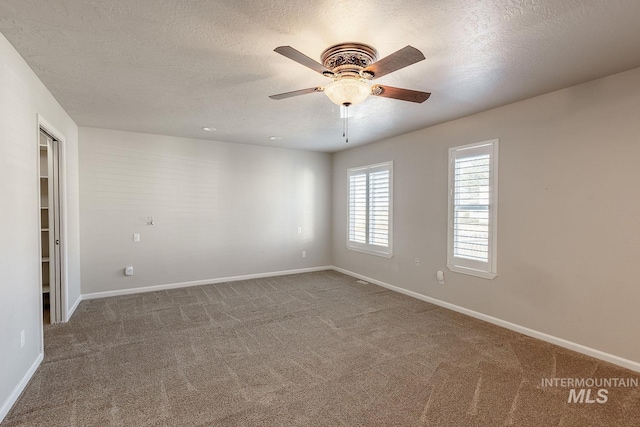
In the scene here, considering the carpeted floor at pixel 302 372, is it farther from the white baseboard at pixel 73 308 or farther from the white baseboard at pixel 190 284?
the white baseboard at pixel 190 284

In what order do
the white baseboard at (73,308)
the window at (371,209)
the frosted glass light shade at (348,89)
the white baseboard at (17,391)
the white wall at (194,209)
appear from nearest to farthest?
the white baseboard at (17,391) < the frosted glass light shade at (348,89) < the white baseboard at (73,308) < the white wall at (194,209) < the window at (371,209)

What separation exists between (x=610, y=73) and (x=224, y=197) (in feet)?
17.1

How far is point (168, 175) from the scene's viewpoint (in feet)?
17.0

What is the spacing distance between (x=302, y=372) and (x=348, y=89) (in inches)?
90.3

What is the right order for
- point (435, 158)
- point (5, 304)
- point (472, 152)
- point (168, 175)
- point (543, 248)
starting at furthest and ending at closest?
1. point (168, 175)
2. point (435, 158)
3. point (472, 152)
4. point (543, 248)
5. point (5, 304)

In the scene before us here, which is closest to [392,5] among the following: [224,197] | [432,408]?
[432,408]

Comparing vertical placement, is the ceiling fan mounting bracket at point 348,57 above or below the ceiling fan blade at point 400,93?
above

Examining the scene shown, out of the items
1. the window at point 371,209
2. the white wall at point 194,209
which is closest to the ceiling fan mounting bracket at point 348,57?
the window at point 371,209

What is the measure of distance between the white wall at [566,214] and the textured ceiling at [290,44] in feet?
0.95

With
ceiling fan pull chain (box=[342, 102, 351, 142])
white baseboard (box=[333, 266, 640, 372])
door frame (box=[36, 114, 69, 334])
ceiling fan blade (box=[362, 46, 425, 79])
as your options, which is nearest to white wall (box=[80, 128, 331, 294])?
door frame (box=[36, 114, 69, 334])

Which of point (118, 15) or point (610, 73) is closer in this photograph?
point (118, 15)

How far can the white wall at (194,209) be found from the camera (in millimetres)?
4727

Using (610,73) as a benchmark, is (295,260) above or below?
below

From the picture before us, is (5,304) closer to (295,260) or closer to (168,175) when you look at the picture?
(168,175)
